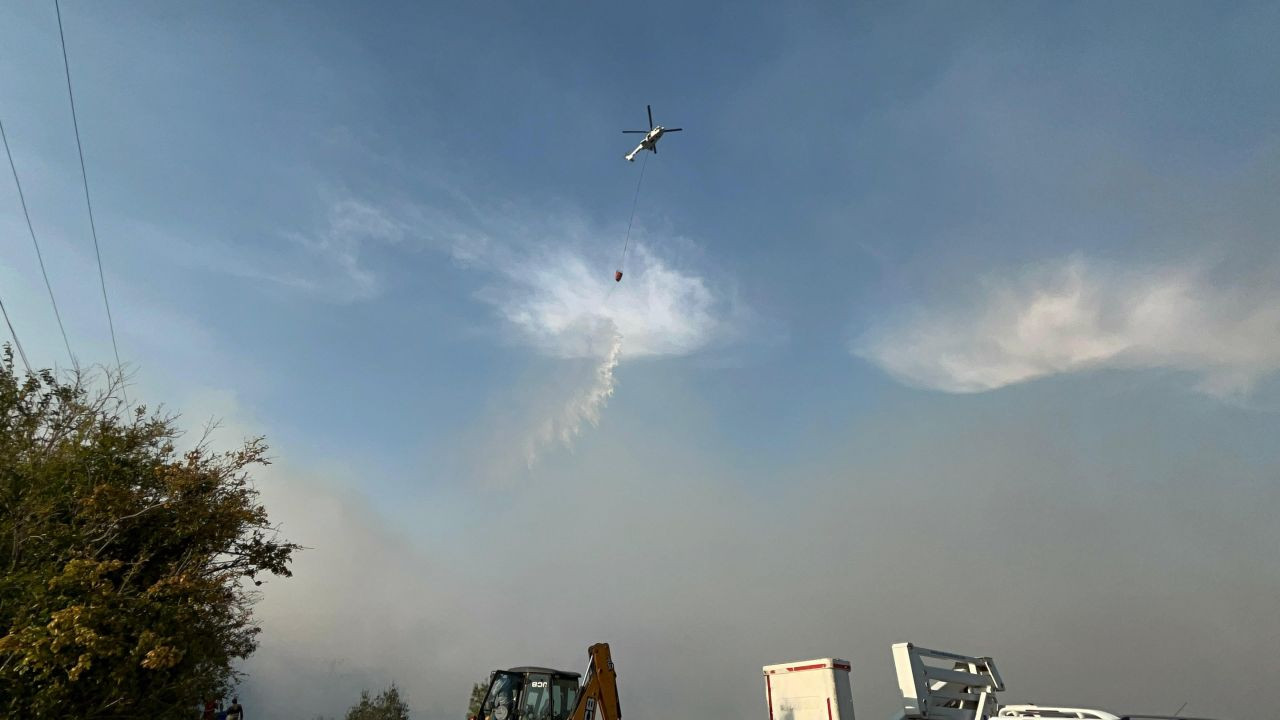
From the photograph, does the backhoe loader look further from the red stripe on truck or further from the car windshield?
the red stripe on truck

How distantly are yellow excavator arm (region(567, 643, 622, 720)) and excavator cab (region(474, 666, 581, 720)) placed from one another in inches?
11.7

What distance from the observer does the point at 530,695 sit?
1655 centimetres

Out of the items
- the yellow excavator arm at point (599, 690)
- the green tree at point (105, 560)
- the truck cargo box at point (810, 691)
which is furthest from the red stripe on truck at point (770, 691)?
the green tree at point (105, 560)

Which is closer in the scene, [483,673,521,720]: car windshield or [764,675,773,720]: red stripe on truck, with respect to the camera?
[764,675,773,720]: red stripe on truck

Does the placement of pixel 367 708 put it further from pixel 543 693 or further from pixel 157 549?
pixel 543 693

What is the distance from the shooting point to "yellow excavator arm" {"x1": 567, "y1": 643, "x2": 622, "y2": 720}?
16.5m

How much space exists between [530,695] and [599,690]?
1815 millimetres

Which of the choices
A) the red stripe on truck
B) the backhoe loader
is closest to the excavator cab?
the backhoe loader

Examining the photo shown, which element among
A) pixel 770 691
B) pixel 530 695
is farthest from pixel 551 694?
pixel 770 691

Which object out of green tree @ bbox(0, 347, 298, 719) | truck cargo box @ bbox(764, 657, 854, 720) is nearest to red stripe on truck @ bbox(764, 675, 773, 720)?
truck cargo box @ bbox(764, 657, 854, 720)

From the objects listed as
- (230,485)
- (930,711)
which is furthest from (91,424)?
(930,711)

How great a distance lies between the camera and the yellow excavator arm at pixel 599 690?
16547 millimetres

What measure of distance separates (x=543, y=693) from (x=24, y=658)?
12.0 metres

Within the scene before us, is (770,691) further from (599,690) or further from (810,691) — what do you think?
(599,690)
